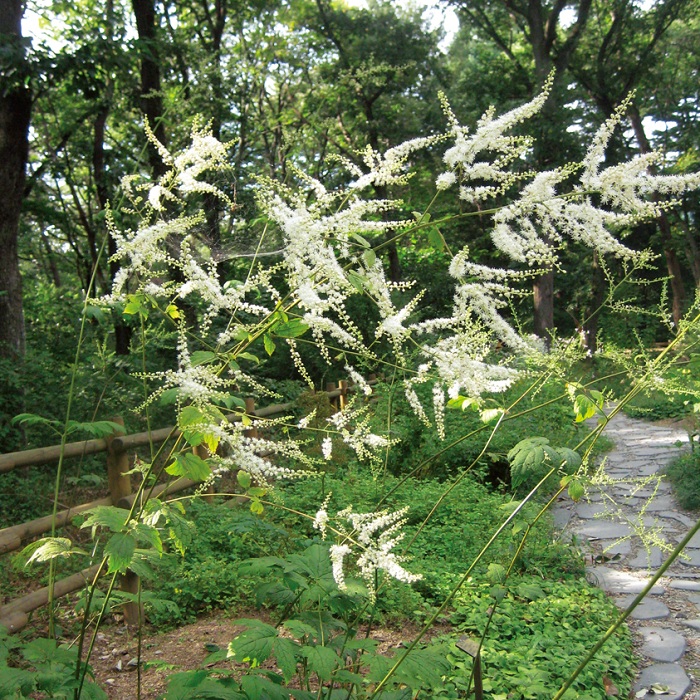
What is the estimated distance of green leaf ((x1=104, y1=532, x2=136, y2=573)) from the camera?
1.43m

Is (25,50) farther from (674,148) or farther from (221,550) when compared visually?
(674,148)

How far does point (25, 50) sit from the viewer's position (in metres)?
6.07

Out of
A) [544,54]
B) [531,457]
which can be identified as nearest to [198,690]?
[531,457]

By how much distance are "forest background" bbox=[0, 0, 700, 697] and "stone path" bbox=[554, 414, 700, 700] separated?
0.56 meters

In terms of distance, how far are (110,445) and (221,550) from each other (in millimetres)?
1021

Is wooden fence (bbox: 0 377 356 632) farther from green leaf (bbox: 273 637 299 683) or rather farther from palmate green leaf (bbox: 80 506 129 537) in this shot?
green leaf (bbox: 273 637 299 683)

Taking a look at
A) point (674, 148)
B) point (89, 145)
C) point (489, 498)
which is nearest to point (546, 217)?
point (489, 498)

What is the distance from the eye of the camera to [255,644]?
159 centimetres

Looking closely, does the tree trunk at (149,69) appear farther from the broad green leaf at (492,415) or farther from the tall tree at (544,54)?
the tall tree at (544,54)

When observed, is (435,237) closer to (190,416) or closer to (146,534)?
(190,416)

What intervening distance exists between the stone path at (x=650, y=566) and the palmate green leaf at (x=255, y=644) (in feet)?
3.37

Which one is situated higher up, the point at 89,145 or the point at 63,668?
the point at 89,145

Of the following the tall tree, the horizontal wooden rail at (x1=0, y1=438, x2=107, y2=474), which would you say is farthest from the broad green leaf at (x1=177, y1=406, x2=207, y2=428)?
the tall tree

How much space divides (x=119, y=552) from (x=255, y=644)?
41cm
